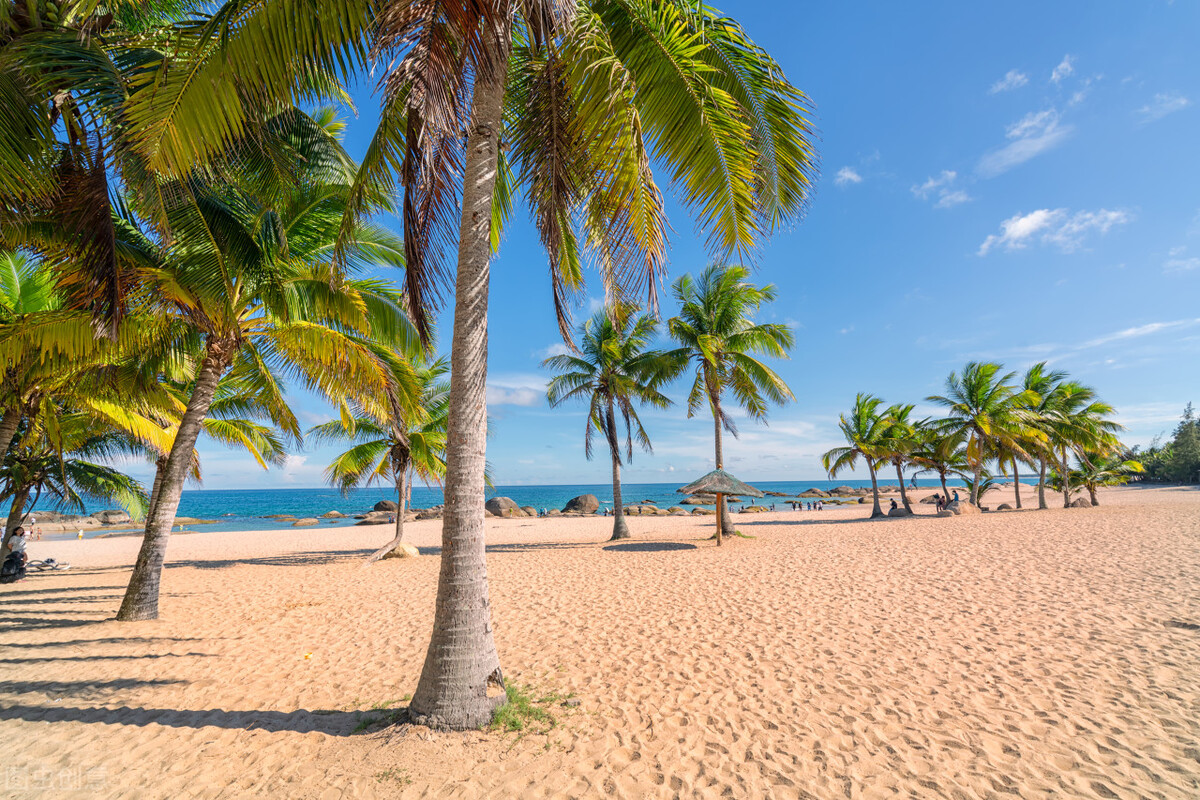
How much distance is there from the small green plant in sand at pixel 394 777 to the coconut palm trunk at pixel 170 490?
6312mm

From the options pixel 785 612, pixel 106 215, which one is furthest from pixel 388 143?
pixel 785 612

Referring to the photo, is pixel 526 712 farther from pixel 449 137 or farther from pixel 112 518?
pixel 112 518

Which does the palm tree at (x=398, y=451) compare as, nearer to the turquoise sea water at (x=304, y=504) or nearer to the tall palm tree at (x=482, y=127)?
the turquoise sea water at (x=304, y=504)

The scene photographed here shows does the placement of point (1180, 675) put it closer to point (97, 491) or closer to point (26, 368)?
point (26, 368)

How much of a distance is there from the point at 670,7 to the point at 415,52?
85.5 inches

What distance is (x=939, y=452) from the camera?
25.4m

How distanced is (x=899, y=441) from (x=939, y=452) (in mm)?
1878

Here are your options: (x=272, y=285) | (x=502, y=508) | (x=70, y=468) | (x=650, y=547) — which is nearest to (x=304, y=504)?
(x=502, y=508)

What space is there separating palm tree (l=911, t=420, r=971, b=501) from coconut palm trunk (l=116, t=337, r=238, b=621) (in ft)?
92.7

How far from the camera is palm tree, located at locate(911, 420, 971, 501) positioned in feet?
80.4

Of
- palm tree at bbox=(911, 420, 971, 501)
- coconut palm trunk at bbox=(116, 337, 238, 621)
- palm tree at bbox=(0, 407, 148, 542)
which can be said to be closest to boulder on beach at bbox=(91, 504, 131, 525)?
palm tree at bbox=(0, 407, 148, 542)

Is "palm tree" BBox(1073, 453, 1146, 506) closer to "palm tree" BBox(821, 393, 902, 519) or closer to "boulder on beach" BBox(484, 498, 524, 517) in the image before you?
"palm tree" BBox(821, 393, 902, 519)

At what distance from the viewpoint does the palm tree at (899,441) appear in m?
25.2

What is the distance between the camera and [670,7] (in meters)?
4.16
